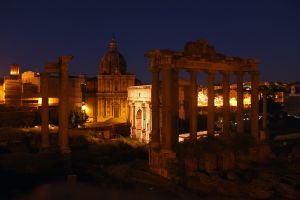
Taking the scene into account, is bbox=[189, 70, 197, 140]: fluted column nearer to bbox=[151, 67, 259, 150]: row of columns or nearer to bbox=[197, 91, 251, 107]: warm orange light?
bbox=[151, 67, 259, 150]: row of columns

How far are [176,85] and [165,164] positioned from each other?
547 cm

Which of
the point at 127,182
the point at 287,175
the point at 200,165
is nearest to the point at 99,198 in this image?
the point at 127,182

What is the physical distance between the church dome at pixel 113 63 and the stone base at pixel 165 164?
34901 millimetres

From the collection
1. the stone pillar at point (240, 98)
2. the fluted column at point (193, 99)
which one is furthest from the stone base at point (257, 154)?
the fluted column at point (193, 99)

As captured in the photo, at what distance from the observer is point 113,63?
58625 millimetres

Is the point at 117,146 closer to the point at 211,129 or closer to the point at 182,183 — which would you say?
the point at 211,129

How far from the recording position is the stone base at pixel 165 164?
74.7 feet

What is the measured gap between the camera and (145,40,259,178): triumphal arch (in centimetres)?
2358

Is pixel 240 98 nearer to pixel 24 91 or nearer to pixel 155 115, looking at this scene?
pixel 155 115

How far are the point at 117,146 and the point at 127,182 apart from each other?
1093 centimetres

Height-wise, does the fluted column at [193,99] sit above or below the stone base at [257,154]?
above

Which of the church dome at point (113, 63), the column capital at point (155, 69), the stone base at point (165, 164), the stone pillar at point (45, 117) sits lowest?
the stone base at point (165, 164)

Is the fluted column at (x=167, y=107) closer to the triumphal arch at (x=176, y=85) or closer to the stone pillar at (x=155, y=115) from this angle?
the triumphal arch at (x=176, y=85)

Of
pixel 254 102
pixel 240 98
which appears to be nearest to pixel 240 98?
pixel 240 98
